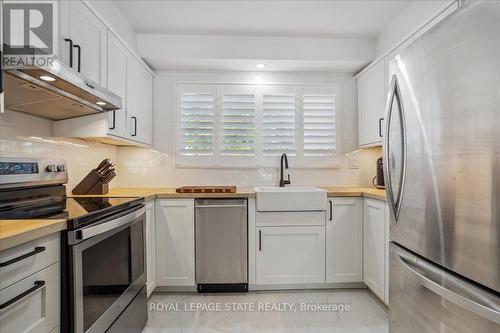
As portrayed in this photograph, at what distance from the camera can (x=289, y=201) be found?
2402 mm

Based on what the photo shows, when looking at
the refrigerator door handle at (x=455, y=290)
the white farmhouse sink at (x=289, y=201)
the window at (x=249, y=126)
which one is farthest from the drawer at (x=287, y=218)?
the refrigerator door handle at (x=455, y=290)

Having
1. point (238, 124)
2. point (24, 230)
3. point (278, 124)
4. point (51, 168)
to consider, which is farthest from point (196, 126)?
point (24, 230)

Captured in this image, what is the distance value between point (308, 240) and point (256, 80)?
1755 millimetres

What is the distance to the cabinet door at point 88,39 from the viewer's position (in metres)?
1.67

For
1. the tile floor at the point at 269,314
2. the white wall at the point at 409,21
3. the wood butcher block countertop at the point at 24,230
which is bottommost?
the tile floor at the point at 269,314

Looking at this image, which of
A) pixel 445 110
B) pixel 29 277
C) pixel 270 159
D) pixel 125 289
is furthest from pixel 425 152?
pixel 270 159

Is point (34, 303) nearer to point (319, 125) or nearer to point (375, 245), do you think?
point (375, 245)

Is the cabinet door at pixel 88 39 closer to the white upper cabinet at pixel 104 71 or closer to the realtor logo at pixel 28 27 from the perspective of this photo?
the white upper cabinet at pixel 104 71

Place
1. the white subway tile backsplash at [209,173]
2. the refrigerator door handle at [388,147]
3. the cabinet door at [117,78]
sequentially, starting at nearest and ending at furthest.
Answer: the refrigerator door handle at [388,147] < the cabinet door at [117,78] < the white subway tile backsplash at [209,173]

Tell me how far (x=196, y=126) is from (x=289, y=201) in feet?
4.35

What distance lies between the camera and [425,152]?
3.60ft

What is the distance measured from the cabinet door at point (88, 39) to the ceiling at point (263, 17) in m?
0.50

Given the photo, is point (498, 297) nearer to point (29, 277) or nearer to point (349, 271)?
point (29, 277)

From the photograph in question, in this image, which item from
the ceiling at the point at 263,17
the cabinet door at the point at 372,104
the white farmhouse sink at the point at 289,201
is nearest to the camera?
the ceiling at the point at 263,17
